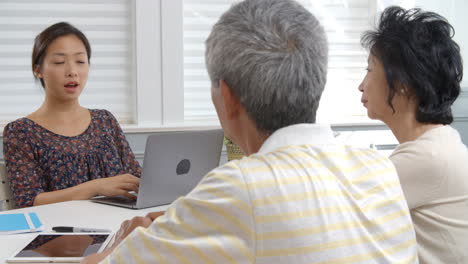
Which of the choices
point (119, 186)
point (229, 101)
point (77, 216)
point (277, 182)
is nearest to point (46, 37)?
point (119, 186)

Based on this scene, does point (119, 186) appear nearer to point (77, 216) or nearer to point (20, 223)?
point (77, 216)

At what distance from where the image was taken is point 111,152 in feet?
8.77

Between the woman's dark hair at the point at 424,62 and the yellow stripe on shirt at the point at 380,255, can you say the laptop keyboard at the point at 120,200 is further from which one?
the yellow stripe on shirt at the point at 380,255

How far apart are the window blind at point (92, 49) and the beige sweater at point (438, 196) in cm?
245

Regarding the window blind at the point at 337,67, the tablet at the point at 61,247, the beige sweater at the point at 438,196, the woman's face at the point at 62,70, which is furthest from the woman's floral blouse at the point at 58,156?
the beige sweater at the point at 438,196

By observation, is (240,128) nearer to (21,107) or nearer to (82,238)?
(82,238)

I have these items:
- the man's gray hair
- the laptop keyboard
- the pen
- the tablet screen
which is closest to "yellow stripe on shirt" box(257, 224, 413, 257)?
the man's gray hair

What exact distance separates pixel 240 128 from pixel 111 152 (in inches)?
66.2

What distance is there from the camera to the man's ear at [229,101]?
1.04 m

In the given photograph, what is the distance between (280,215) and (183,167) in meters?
1.16

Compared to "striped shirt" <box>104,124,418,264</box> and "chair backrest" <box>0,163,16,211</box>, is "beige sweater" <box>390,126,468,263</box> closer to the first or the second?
"striped shirt" <box>104,124,418,264</box>

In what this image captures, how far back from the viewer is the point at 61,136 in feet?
8.44

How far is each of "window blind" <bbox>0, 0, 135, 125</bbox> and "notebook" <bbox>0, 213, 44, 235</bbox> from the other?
6.13 feet

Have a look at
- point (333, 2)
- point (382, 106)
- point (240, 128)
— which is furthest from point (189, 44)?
point (240, 128)
